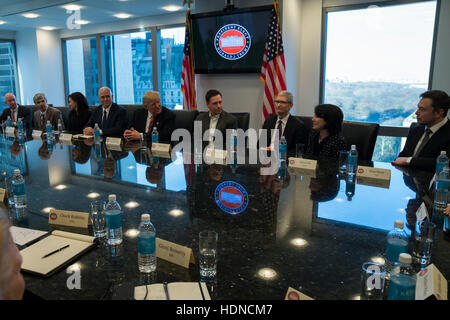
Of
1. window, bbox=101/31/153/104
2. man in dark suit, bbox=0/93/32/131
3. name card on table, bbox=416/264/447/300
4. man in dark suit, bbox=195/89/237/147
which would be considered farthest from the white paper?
window, bbox=101/31/153/104

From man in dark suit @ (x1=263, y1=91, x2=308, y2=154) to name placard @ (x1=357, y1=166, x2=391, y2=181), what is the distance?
874 millimetres

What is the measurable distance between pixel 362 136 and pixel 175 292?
238 cm

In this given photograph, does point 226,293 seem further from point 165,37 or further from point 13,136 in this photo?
point 165,37

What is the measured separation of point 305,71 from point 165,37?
136 inches

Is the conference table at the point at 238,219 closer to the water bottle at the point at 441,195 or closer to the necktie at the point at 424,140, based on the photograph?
the water bottle at the point at 441,195

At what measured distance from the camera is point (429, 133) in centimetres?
261

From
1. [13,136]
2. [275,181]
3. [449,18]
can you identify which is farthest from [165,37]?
[275,181]

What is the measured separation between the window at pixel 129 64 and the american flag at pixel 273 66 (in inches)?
148

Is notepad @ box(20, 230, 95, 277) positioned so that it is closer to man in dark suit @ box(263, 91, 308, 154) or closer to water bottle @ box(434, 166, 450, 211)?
water bottle @ box(434, 166, 450, 211)

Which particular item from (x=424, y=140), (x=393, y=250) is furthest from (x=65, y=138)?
(x=393, y=250)

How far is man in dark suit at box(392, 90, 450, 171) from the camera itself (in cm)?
245

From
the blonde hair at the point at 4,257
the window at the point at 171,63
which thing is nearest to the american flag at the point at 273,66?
the window at the point at 171,63

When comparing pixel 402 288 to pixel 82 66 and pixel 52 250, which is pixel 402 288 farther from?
pixel 82 66

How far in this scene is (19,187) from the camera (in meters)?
1.65
